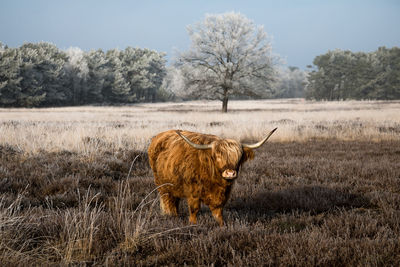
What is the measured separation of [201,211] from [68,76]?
209 ft

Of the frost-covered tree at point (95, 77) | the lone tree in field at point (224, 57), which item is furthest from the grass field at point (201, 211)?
the frost-covered tree at point (95, 77)

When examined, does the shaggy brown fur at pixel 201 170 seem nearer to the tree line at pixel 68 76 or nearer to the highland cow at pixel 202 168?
the highland cow at pixel 202 168

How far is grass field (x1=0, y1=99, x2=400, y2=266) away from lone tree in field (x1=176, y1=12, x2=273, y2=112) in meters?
20.6

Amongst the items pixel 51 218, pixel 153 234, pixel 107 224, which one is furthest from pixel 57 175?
pixel 153 234

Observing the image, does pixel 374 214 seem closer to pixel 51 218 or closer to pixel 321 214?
pixel 321 214

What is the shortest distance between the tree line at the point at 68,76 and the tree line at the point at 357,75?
4388 centimetres

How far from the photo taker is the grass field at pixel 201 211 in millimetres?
3107

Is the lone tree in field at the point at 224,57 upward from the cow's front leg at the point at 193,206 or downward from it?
upward

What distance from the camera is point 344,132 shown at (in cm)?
1536

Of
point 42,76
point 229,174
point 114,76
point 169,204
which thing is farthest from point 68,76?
point 229,174

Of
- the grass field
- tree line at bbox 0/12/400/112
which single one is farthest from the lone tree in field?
the grass field

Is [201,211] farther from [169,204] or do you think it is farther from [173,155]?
[173,155]

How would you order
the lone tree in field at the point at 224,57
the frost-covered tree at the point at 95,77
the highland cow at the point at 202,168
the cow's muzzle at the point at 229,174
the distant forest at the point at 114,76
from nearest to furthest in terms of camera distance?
the cow's muzzle at the point at 229,174 < the highland cow at the point at 202,168 < the lone tree in field at the point at 224,57 < the distant forest at the point at 114,76 < the frost-covered tree at the point at 95,77

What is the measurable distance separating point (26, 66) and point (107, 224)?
185ft
